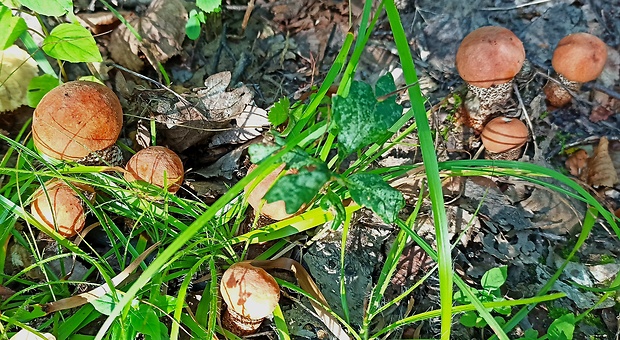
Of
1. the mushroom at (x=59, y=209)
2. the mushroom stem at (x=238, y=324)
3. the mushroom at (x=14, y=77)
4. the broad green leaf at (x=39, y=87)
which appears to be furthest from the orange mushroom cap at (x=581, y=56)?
the mushroom at (x=14, y=77)

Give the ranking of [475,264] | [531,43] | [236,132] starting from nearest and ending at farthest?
1. [475,264]
2. [236,132]
3. [531,43]

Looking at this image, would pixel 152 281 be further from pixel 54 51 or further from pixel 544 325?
pixel 544 325

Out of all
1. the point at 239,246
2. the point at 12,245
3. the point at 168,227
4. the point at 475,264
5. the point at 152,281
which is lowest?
the point at 12,245

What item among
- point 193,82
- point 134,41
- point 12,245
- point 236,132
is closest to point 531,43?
point 236,132

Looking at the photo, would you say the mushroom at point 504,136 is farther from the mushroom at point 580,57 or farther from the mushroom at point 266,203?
the mushroom at point 266,203

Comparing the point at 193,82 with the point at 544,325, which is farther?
the point at 193,82

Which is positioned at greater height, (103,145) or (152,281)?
(103,145)

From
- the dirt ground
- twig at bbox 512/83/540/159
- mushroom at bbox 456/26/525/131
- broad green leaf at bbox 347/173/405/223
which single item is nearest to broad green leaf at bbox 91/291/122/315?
the dirt ground
